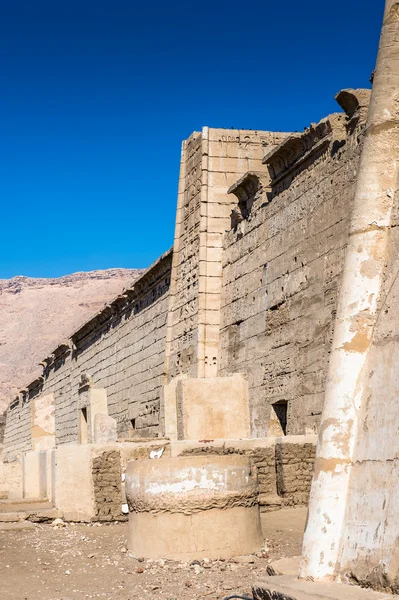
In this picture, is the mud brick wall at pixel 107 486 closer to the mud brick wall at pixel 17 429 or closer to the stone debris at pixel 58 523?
the stone debris at pixel 58 523

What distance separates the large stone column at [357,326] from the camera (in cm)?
354

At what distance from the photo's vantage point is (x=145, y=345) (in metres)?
20.2

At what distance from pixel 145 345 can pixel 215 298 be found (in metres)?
4.52

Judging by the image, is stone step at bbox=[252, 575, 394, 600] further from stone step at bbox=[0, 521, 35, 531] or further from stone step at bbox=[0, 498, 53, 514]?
stone step at bbox=[0, 498, 53, 514]

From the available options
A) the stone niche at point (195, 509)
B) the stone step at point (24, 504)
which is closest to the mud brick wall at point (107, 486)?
the stone step at point (24, 504)

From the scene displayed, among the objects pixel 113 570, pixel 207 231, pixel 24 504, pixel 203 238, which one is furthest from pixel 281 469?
pixel 207 231

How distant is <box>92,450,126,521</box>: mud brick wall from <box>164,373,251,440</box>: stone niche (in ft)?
3.33

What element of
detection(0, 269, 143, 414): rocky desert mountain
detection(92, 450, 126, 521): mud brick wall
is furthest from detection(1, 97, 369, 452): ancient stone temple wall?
detection(0, 269, 143, 414): rocky desert mountain

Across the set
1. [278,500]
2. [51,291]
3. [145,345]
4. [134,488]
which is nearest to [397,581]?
[134,488]

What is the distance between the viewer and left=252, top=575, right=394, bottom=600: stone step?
10.1ft

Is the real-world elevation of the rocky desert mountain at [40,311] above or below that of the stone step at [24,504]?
above

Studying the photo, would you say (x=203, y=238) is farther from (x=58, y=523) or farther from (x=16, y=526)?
(x=16, y=526)

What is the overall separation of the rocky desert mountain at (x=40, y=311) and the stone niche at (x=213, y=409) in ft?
179

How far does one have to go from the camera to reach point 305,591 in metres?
3.24
